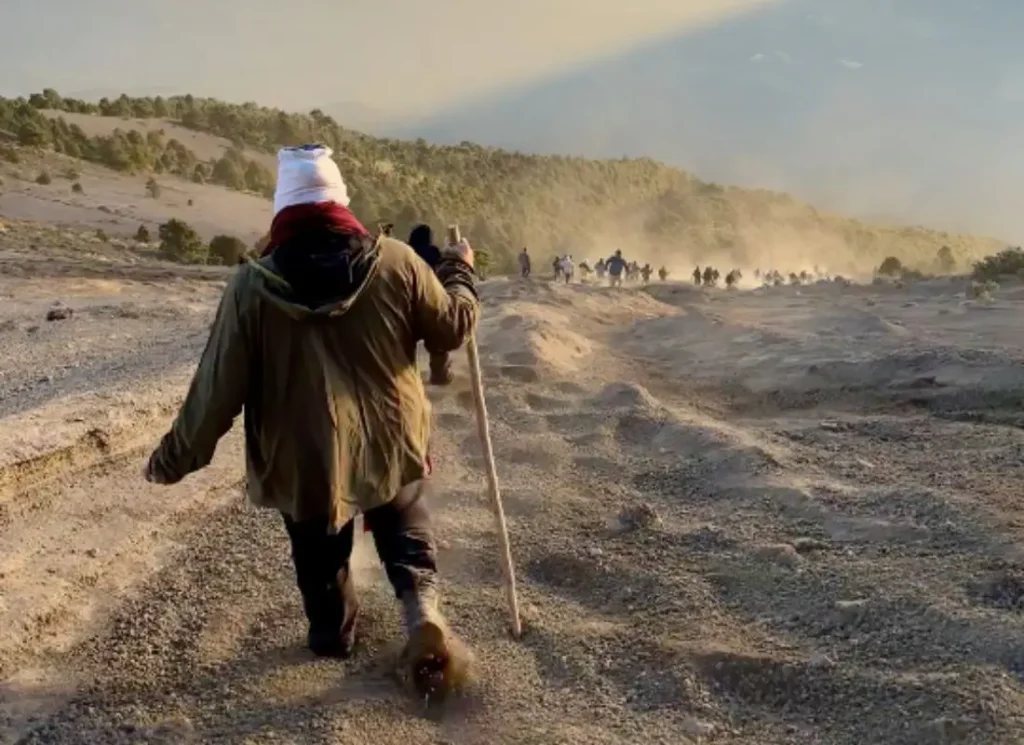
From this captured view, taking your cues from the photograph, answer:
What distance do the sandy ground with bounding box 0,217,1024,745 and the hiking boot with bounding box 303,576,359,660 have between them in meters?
0.06

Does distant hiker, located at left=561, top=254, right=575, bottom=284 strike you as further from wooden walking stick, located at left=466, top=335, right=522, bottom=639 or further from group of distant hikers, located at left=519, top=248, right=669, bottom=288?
wooden walking stick, located at left=466, top=335, right=522, bottom=639

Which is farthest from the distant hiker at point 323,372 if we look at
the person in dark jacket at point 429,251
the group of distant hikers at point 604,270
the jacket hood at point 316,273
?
the group of distant hikers at point 604,270

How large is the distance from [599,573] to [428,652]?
1322 millimetres

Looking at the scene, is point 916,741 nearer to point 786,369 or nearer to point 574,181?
point 786,369

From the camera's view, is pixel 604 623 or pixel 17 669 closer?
pixel 17 669

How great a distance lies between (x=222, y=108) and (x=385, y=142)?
44.0 ft

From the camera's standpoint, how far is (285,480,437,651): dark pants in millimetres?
3684

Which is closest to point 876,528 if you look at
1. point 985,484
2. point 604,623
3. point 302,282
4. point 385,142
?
point 985,484

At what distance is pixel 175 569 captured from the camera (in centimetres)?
473

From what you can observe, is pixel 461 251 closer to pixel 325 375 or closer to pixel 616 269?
pixel 325 375

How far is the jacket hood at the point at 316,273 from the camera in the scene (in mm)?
3236

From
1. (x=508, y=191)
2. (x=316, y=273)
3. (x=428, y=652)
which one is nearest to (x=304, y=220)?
(x=316, y=273)

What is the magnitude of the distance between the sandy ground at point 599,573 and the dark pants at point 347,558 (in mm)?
188

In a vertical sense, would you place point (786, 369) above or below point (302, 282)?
below
